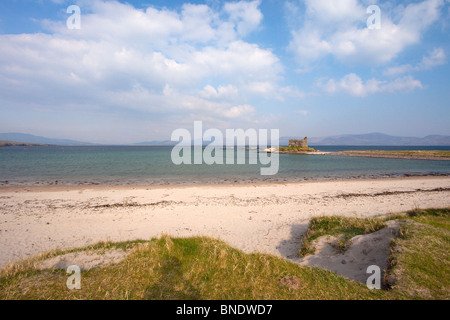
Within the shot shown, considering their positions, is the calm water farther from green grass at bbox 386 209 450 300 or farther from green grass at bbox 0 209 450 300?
green grass at bbox 386 209 450 300

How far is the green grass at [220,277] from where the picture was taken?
4676mm

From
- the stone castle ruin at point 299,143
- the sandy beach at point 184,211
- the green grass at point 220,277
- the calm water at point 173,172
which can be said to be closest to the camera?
the green grass at point 220,277

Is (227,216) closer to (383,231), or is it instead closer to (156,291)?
(383,231)

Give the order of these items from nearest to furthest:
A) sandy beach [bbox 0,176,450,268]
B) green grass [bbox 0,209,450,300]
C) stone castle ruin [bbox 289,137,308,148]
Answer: green grass [bbox 0,209,450,300]
sandy beach [bbox 0,176,450,268]
stone castle ruin [bbox 289,137,308,148]

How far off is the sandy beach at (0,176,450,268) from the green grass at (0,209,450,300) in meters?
4.17

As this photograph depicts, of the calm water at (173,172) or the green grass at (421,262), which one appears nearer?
the green grass at (421,262)

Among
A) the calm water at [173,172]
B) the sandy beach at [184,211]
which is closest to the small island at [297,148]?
the calm water at [173,172]

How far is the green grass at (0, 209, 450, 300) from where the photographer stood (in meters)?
4.68

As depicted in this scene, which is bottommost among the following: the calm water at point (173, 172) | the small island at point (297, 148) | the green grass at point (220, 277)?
the calm water at point (173, 172)

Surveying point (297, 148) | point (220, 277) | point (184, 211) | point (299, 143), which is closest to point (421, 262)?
point (220, 277)

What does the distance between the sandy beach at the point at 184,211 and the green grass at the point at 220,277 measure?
4173 millimetres

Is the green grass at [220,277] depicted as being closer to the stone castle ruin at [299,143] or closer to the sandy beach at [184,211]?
the sandy beach at [184,211]

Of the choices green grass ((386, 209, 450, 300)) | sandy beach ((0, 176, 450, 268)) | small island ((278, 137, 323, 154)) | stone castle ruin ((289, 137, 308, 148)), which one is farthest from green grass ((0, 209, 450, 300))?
stone castle ruin ((289, 137, 308, 148))
